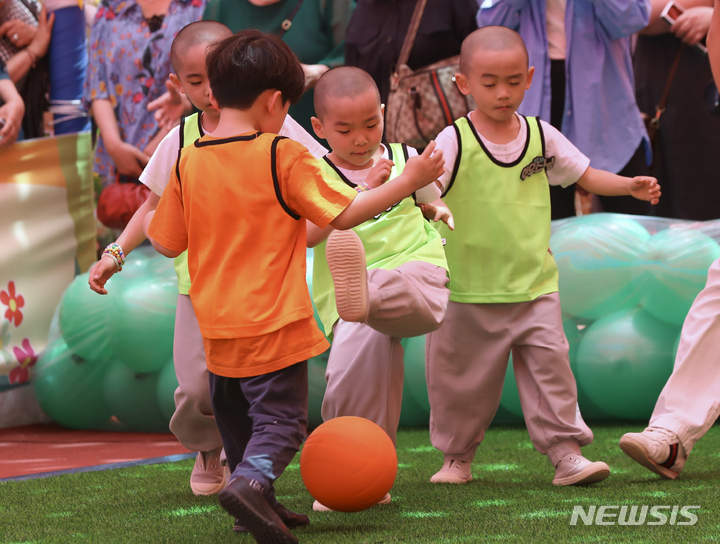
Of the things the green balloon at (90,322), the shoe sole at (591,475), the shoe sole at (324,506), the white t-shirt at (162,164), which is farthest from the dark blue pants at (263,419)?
the green balloon at (90,322)

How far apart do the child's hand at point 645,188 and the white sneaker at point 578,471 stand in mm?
812

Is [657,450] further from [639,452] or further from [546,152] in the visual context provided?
[546,152]

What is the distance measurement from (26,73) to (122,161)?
2.47 feet

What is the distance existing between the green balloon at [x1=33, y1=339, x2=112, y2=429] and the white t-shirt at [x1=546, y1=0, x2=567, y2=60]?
2486 mm

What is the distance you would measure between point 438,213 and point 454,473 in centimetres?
94

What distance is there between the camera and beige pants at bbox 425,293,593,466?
9.46 feet

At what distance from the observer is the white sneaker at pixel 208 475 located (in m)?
2.92

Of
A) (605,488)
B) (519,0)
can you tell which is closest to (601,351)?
(605,488)

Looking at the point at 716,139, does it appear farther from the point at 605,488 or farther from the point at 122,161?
the point at 122,161

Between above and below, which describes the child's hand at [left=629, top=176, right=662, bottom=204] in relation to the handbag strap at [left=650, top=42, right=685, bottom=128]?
below

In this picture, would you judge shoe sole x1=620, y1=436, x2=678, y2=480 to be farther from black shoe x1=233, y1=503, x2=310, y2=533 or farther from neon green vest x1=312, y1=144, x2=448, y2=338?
black shoe x1=233, y1=503, x2=310, y2=533

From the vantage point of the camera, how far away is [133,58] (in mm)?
4566

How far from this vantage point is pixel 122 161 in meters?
4.55

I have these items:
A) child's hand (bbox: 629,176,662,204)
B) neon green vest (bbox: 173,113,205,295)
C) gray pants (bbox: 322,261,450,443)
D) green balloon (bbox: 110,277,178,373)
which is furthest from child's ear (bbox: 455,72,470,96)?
green balloon (bbox: 110,277,178,373)
